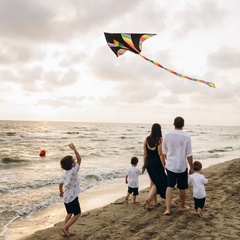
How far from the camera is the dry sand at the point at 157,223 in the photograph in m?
4.64

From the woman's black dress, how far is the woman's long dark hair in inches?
5.1

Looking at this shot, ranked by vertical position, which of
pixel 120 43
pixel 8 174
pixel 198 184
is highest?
pixel 120 43

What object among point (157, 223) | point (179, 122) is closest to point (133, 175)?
point (157, 223)

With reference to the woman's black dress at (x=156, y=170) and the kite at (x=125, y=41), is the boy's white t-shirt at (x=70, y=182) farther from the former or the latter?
the kite at (x=125, y=41)

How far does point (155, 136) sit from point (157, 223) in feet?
5.42

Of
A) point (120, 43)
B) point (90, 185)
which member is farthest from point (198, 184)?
point (90, 185)

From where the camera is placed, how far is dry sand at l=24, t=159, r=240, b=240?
464 cm

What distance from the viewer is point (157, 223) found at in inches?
203

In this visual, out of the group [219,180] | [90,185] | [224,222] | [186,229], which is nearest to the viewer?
[186,229]

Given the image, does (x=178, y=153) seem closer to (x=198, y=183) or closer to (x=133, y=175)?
(x=198, y=183)

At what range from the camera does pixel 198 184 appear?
5.32 m

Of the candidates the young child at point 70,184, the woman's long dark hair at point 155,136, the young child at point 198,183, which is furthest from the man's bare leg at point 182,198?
the young child at point 70,184

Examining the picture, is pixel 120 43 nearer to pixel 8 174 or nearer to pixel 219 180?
pixel 219 180

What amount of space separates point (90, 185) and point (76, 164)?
648 centimetres
